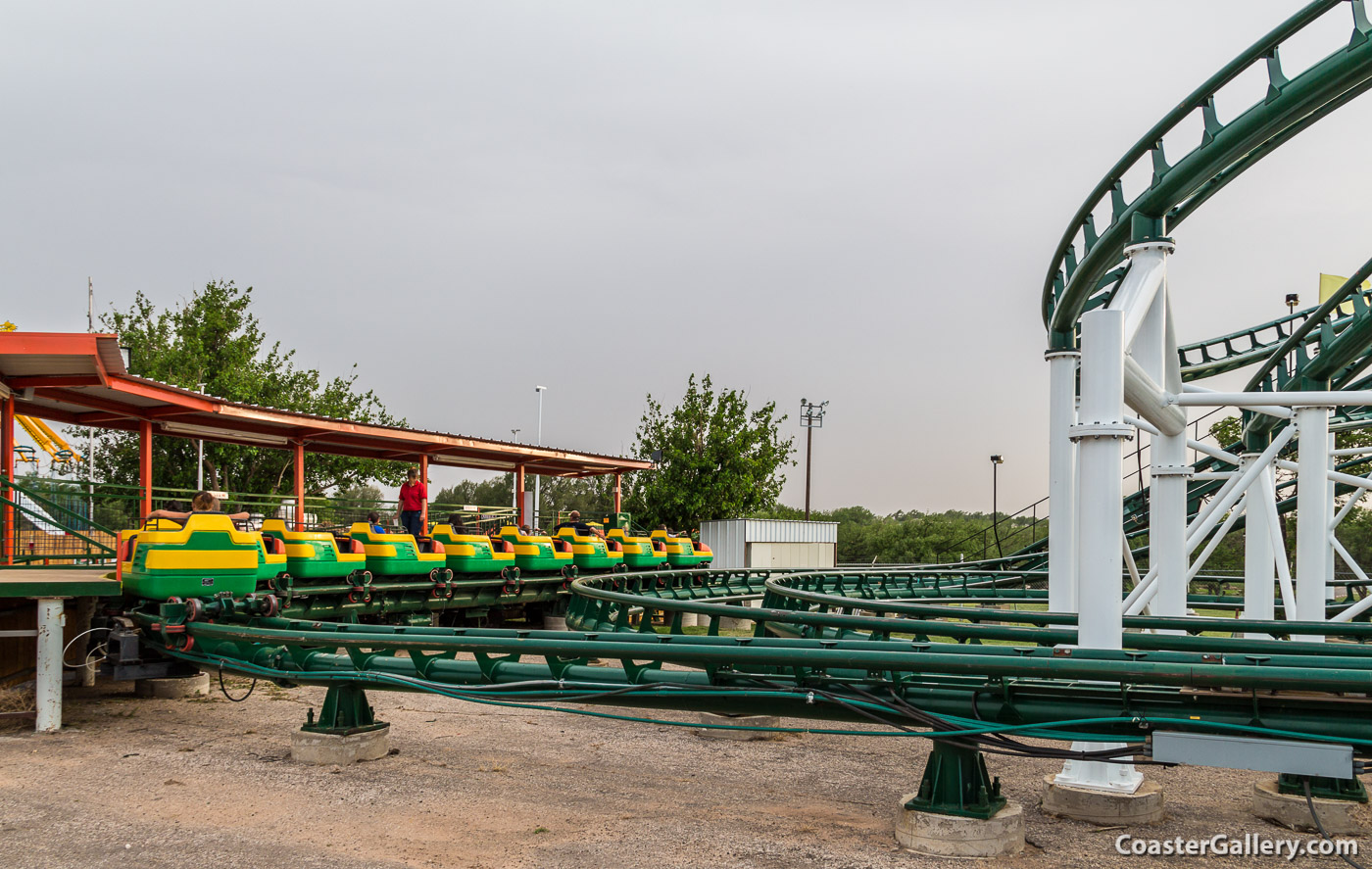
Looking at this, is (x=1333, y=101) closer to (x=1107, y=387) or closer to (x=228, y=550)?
(x=1107, y=387)

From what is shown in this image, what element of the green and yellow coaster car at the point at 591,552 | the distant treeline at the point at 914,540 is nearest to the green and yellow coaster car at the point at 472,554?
the green and yellow coaster car at the point at 591,552

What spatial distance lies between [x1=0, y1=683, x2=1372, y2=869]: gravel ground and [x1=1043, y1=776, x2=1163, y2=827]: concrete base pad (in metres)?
0.10

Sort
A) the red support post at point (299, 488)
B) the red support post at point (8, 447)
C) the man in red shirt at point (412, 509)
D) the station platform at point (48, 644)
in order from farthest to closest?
the man in red shirt at point (412, 509), the red support post at point (299, 488), the red support post at point (8, 447), the station platform at point (48, 644)

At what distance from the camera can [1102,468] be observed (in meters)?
5.53

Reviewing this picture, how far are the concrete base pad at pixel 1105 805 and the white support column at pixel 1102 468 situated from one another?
61.6 inches

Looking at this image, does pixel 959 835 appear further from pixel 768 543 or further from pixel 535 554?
pixel 768 543

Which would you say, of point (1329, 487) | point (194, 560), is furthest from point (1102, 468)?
point (194, 560)

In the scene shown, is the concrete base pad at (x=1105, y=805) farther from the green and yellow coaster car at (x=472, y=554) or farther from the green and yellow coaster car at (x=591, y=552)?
the green and yellow coaster car at (x=591, y=552)

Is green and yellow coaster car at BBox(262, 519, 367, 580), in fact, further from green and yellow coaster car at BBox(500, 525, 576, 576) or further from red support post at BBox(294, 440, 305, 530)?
green and yellow coaster car at BBox(500, 525, 576, 576)

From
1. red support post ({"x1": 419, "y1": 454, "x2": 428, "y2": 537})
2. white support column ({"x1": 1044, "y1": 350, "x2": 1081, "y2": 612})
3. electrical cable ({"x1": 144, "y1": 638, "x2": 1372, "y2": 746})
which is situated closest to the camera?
electrical cable ({"x1": 144, "y1": 638, "x2": 1372, "y2": 746})

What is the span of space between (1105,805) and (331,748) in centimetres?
540

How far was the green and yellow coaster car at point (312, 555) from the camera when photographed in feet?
40.9

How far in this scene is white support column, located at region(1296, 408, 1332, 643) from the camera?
7.68 meters

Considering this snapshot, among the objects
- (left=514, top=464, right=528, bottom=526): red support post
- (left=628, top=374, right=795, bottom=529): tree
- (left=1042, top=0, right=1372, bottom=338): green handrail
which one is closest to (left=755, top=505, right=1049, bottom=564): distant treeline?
(left=628, top=374, right=795, bottom=529): tree
